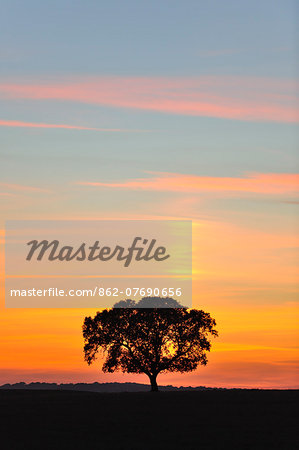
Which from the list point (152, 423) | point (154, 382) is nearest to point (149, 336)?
point (154, 382)

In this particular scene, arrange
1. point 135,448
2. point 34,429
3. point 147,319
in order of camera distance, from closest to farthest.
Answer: point 135,448 < point 34,429 < point 147,319

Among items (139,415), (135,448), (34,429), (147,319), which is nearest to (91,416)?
(139,415)

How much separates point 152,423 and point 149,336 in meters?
37.2

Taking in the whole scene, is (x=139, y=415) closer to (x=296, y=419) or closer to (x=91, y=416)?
(x=91, y=416)

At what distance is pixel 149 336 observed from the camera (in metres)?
80.8

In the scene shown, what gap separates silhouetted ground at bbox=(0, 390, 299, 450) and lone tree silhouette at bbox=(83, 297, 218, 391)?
17711 mm

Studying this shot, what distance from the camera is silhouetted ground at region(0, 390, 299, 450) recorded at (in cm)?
3548

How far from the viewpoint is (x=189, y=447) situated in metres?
34.1

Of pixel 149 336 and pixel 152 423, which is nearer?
pixel 152 423

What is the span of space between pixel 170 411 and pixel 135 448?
17.0 m

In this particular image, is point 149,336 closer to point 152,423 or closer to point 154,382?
point 154,382

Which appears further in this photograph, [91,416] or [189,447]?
[91,416]

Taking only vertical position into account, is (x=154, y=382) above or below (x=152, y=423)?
above

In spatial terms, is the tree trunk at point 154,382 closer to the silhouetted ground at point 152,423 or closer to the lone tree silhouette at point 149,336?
the lone tree silhouette at point 149,336
